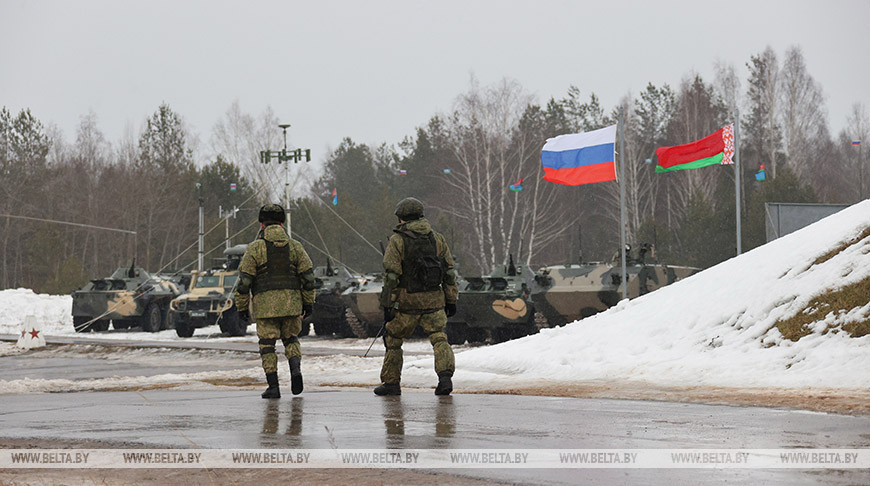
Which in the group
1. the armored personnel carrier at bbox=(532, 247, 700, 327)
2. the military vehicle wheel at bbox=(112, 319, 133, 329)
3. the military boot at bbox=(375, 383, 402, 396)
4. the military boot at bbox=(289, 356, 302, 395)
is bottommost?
the military boot at bbox=(375, 383, 402, 396)

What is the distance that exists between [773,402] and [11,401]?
662 centimetres

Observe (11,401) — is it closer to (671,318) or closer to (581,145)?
(671,318)

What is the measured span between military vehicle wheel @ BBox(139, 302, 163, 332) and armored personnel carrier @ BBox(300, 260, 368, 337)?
6.64m

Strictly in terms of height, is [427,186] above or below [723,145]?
above

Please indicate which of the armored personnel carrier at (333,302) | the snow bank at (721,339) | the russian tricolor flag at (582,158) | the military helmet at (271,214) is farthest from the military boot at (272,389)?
the armored personnel carrier at (333,302)

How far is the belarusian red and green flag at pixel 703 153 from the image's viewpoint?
23.2 meters

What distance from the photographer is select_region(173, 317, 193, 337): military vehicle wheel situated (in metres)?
30.3

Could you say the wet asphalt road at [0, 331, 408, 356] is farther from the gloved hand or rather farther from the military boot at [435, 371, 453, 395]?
the military boot at [435, 371, 453, 395]

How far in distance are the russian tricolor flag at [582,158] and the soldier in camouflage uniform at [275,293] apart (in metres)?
12.4

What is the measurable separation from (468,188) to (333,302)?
23.4m

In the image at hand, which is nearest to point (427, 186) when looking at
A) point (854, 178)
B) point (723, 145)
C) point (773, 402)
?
point (854, 178)

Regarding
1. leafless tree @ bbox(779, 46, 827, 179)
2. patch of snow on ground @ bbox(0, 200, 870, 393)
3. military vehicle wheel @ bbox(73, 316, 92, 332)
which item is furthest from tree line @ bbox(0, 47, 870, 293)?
patch of snow on ground @ bbox(0, 200, 870, 393)

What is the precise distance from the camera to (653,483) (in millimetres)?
4820

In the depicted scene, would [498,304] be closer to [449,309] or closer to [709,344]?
[709,344]
